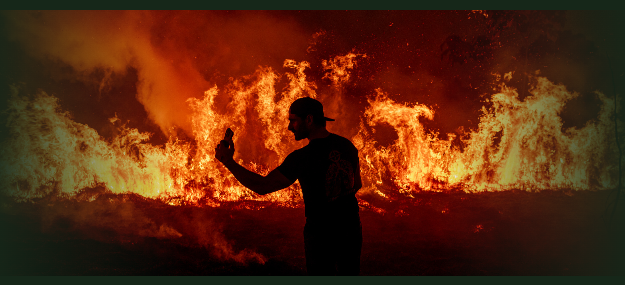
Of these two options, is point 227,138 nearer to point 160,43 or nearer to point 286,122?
point 286,122

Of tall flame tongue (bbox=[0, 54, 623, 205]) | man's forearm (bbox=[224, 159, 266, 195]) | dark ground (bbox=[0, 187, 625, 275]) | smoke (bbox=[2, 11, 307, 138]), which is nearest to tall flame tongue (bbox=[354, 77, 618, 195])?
tall flame tongue (bbox=[0, 54, 623, 205])

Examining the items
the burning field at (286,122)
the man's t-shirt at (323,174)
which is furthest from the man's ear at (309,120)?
the burning field at (286,122)

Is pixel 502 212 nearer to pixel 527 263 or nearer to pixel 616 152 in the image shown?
pixel 527 263

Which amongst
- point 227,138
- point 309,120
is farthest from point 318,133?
point 227,138

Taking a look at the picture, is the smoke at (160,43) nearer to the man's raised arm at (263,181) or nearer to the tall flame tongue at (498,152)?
the tall flame tongue at (498,152)

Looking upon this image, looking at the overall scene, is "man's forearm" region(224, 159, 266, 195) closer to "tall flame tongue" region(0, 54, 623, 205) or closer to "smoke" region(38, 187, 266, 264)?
"smoke" region(38, 187, 266, 264)

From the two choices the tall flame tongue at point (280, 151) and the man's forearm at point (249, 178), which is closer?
the man's forearm at point (249, 178)

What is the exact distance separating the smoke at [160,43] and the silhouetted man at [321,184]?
2.40 metres

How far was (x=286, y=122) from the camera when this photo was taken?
4.89 m

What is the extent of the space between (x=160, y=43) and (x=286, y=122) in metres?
2.12

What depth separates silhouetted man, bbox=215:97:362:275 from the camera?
2.48 meters

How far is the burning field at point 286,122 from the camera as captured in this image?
4.65 meters

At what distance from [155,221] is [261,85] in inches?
96.3

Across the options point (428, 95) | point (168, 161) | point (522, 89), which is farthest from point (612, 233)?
point (168, 161)
